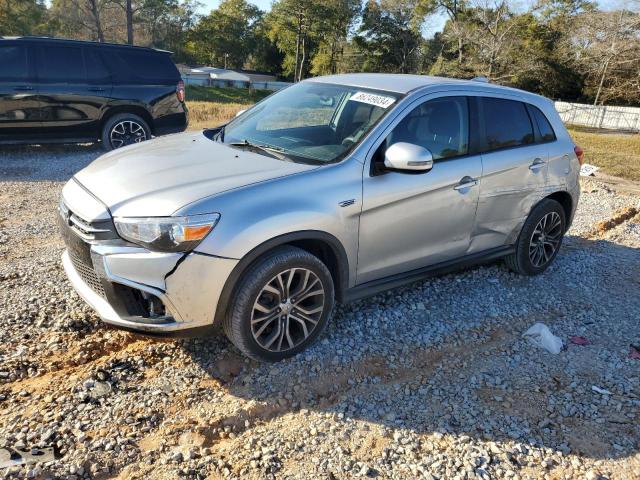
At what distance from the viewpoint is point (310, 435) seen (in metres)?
2.92

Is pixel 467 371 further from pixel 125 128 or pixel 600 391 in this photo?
pixel 125 128

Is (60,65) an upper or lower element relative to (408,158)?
upper

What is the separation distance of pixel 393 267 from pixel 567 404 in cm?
145

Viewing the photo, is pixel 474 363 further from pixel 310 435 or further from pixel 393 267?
pixel 310 435

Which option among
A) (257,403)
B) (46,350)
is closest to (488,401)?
(257,403)

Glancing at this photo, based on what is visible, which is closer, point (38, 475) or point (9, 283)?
point (38, 475)

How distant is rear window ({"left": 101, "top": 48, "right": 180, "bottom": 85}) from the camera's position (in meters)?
9.24

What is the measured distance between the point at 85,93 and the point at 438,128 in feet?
22.8

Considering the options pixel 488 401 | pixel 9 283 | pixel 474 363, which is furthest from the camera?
pixel 9 283

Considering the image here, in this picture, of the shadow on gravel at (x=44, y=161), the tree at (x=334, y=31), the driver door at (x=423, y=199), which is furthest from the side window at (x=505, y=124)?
the tree at (x=334, y=31)

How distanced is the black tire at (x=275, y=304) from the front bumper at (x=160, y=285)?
17 centimetres

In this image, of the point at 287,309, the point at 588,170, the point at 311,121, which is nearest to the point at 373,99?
the point at 311,121

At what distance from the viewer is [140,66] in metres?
9.48

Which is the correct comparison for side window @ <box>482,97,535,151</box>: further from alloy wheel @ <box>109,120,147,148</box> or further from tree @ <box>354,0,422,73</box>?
tree @ <box>354,0,422,73</box>
